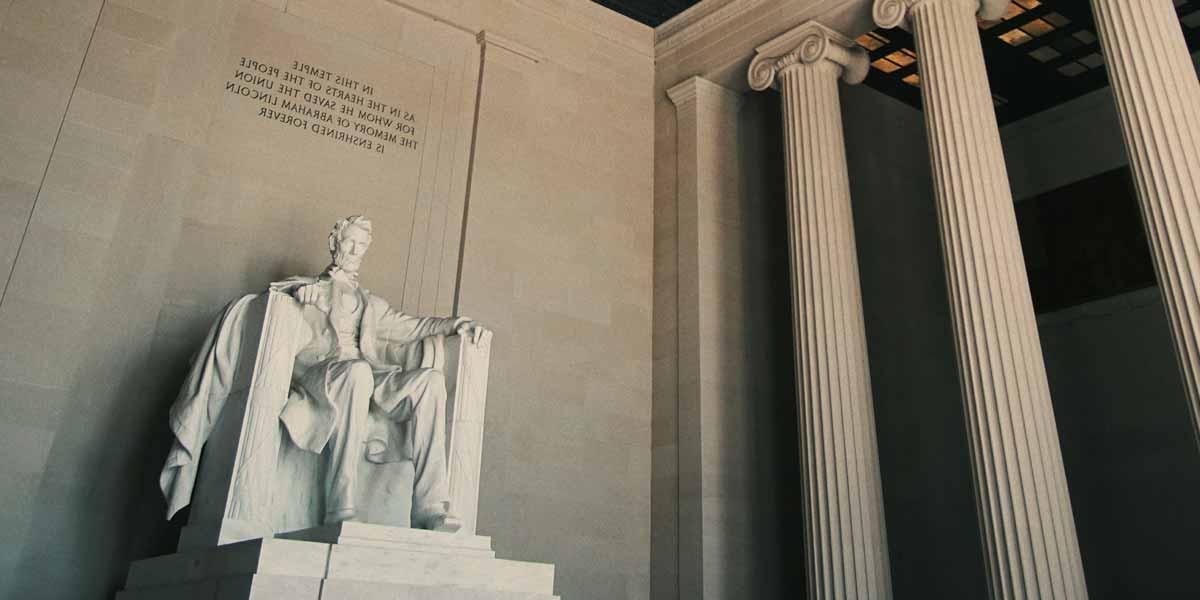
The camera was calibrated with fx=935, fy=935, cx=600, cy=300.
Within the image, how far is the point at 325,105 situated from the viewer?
8.64 metres

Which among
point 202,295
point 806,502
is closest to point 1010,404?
point 806,502

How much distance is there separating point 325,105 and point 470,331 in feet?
11.2

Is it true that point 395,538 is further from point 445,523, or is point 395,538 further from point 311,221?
point 311,221

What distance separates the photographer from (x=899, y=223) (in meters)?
12.2

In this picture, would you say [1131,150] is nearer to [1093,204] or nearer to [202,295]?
[1093,204]

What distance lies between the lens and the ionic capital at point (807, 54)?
9.35 metres

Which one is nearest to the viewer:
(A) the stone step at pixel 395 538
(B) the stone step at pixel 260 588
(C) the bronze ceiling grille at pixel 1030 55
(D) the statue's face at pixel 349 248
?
(B) the stone step at pixel 260 588

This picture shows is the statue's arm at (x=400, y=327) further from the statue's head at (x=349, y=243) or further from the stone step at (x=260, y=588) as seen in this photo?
the stone step at (x=260, y=588)

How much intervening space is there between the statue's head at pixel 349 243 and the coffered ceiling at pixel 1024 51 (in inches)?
225

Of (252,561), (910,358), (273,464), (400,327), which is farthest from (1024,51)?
(252,561)

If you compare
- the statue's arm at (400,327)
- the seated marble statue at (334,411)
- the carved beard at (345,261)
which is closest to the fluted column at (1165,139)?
the seated marble statue at (334,411)

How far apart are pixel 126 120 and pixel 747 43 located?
6.17 metres

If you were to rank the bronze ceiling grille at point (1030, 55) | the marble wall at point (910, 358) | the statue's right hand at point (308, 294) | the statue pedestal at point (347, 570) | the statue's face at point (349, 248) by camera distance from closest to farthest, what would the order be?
the statue pedestal at point (347, 570)
the statue's right hand at point (308, 294)
the statue's face at point (349, 248)
the marble wall at point (910, 358)
the bronze ceiling grille at point (1030, 55)

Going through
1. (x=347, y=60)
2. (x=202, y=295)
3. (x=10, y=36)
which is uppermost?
(x=347, y=60)
